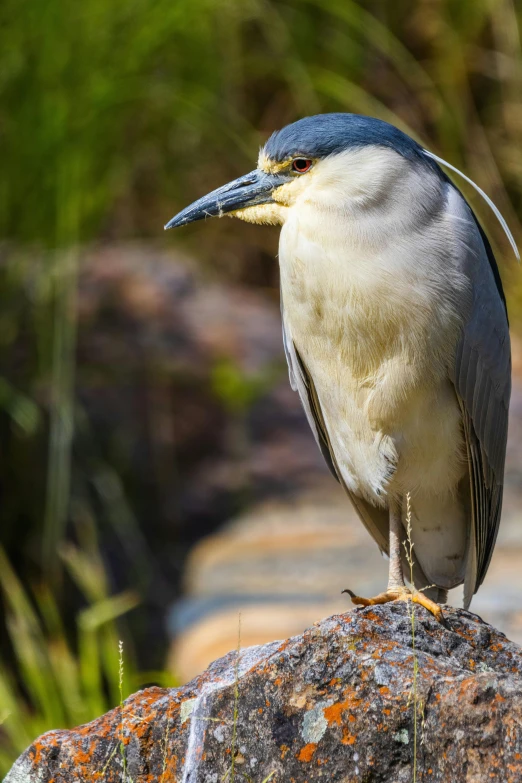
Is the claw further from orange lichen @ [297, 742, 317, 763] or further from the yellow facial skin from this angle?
the yellow facial skin

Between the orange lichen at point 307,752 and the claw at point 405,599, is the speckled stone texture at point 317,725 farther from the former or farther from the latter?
the claw at point 405,599

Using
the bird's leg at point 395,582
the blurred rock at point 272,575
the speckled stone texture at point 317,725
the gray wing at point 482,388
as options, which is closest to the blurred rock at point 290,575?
the blurred rock at point 272,575

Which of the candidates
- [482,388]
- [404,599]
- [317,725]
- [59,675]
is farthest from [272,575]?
[317,725]

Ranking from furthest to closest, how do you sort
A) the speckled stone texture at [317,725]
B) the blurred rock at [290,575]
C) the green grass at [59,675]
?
the blurred rock at [290,575], the green grass at [59,675], the speckled stone texture at [317,725]

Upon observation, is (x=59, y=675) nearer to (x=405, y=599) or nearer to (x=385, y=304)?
(x=405, y=599)

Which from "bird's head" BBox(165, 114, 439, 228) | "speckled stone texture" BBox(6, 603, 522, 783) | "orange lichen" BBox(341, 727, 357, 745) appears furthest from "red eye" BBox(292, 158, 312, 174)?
"orange lichen" BBox(341, 727, 357, 745)

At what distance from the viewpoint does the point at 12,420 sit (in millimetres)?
6039

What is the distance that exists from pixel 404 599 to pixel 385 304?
0.80 metres

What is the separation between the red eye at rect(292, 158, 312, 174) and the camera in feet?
9.72

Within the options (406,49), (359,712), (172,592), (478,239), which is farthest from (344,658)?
(406,49)

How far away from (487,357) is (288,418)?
Result: 3.79m

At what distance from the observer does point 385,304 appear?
2869 millimetres

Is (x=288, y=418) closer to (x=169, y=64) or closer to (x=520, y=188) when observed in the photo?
(x=169, y=64)

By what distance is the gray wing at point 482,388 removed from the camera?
307cm
